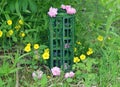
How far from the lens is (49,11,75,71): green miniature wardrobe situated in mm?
3012

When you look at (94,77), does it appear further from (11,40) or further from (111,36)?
(11,40)

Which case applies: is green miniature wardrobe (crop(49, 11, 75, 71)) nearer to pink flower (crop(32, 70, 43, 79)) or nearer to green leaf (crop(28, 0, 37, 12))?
pink flower (crop(32, 70, 43, 79))

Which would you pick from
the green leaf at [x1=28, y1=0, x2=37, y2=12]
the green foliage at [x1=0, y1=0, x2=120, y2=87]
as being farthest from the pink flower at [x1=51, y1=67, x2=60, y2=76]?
the green leaf at [x1=28, y1=0, x2=37, y2=12]

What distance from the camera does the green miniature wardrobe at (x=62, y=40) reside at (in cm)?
301

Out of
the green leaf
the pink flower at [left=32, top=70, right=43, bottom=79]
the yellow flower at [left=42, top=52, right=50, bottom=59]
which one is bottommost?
the pink flower at [left=32, top=70, right=43, bottom=79]

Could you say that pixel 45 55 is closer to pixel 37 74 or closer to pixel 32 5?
pixel 37 74

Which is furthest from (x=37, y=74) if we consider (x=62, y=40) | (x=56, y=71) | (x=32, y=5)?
(x=32, y=5)

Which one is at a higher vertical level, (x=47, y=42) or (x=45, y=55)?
(x=47, y=42)

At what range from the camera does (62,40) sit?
120 inches

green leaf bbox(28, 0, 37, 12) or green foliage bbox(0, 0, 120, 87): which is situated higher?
green leaf bbox(28, 0, 37, 12)

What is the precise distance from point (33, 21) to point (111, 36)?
0.69 meters

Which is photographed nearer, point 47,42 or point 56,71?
point 56,71

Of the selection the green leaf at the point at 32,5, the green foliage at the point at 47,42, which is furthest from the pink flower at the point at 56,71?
the green leaf at the point at 32,5

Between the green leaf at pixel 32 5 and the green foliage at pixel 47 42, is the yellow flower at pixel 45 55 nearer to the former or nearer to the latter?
the green foliage at pixel 47 42
